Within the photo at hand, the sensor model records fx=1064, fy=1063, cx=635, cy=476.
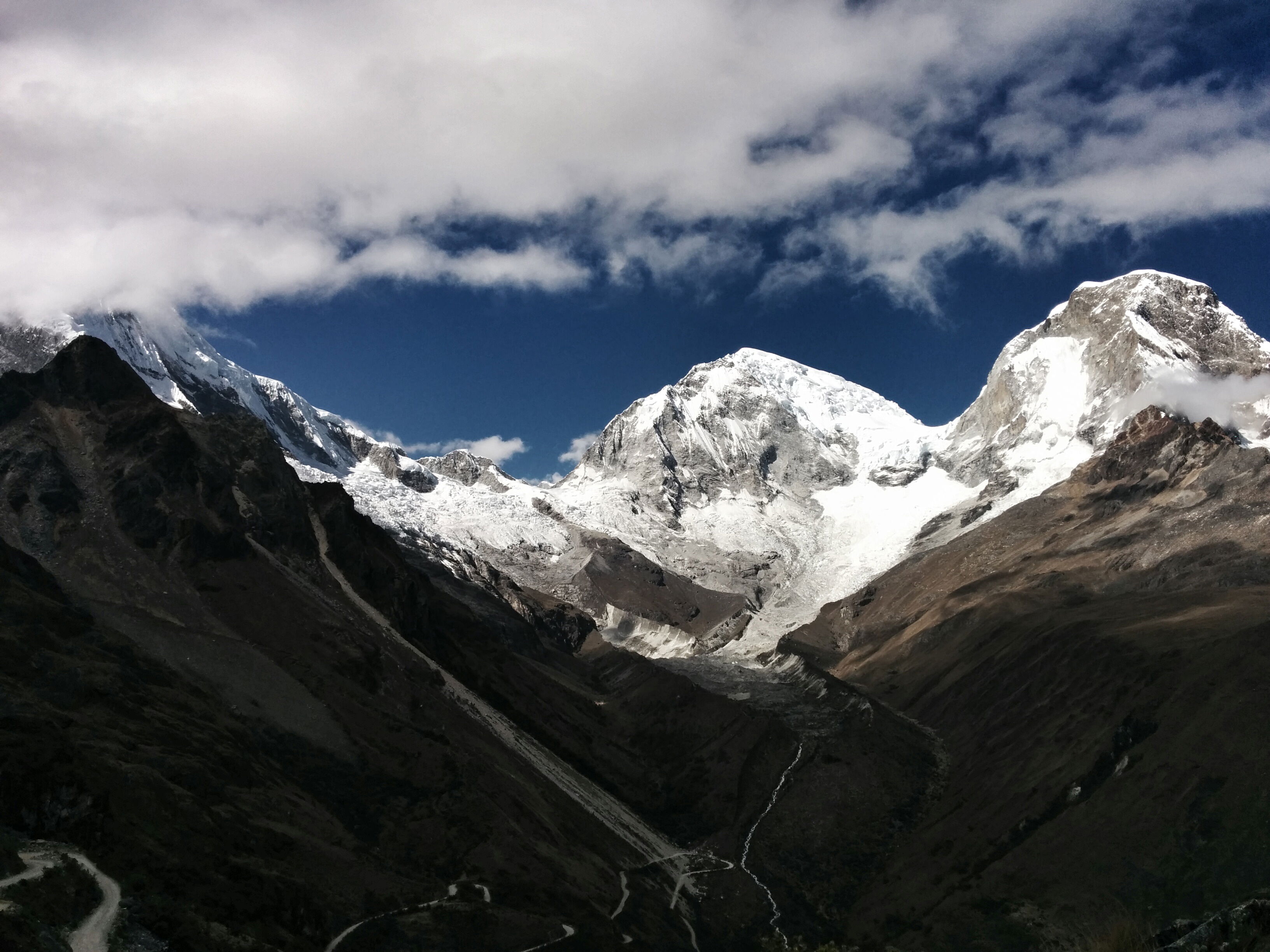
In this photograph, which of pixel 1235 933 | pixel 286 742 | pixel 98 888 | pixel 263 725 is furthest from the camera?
pixel 263 725

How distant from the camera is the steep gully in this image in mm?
128375

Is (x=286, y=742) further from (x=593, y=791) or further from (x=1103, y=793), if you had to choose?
(x=1103, y=793)

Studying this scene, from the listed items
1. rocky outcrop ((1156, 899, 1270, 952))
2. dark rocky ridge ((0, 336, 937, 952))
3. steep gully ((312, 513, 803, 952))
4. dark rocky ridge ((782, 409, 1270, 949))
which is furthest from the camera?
steep gully ((312, 513, 803, 952))

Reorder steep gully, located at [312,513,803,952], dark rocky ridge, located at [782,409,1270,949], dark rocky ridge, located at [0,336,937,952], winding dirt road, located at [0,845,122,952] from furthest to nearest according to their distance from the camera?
steep gully, located at [312,513,803,952] → dark rocky ridge, located at [782,409,1270,949] → dark rocky ridge, located at [0,336,937,952] → winding dirt road, located at [0,845,122,952]

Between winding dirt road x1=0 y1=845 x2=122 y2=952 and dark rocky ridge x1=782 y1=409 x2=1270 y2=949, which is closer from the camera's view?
winding dirt road x1=0 y1=845 x2=122 y2=952

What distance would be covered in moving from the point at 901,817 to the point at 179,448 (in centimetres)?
11382

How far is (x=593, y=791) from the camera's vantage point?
155 m

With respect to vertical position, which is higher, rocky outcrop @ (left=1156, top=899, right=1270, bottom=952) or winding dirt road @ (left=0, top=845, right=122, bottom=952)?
rocky outcrop @ (left=1156, top=899, right=1270, bottom=952)

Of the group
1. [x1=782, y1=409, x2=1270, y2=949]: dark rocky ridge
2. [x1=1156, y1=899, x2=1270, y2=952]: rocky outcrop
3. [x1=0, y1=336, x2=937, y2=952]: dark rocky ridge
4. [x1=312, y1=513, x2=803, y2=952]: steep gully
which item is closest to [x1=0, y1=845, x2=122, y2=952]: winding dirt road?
[x1=0, y1=336, x2=937, y2=952]: dark rocky ridge

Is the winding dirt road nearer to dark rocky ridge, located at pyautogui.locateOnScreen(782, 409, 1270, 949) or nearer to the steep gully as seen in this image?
the steep gully

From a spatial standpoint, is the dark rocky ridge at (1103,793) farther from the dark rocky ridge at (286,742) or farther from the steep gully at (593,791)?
the steep gully at (593,791)

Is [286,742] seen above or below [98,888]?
above

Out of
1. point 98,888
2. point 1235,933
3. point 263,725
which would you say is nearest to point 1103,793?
point 263,725

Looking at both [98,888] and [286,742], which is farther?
[286,742]
